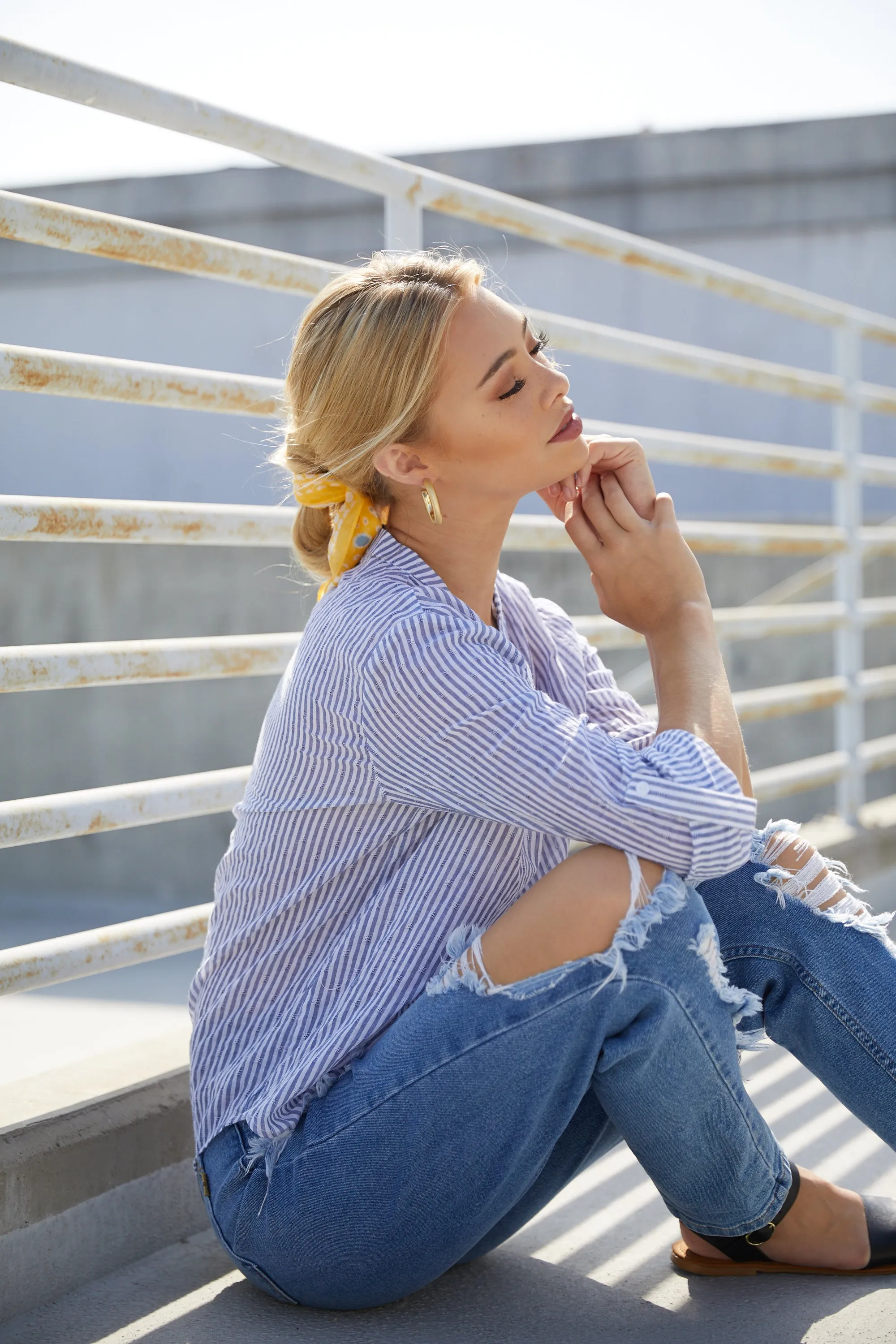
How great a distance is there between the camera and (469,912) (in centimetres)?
127

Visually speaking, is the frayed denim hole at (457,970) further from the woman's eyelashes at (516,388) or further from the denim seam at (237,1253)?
the woman's eyelashes at (516,388)

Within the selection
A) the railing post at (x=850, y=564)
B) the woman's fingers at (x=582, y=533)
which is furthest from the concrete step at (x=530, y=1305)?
the railing post at (x=850, y=564)

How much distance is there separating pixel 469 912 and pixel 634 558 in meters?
0.49

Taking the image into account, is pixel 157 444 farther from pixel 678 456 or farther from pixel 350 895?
pixel 350 895

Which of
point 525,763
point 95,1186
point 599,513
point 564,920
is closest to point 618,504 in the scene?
point 599,513

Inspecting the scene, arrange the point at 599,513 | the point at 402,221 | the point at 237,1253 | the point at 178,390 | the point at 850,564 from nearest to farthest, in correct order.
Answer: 1. the point at 237,1253
2. the point at 599,513
3. the point at 178,390
4. the point at 402,221
5. the point at 850,564

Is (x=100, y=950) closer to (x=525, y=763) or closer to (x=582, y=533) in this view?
(x=525, y=763)

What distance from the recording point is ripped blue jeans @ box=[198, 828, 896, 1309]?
3.76ft

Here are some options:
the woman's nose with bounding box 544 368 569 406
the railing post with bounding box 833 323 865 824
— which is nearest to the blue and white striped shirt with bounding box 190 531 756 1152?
the woman's nose with bounding box 544 368 569 406

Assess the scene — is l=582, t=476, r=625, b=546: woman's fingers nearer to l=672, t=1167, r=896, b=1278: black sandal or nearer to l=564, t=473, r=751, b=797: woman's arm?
l=564, t=473, r=751, b=797: woman's arm

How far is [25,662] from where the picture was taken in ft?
4.94

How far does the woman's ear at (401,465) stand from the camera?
1405mm

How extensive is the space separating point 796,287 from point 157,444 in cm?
348

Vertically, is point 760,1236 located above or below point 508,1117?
below
